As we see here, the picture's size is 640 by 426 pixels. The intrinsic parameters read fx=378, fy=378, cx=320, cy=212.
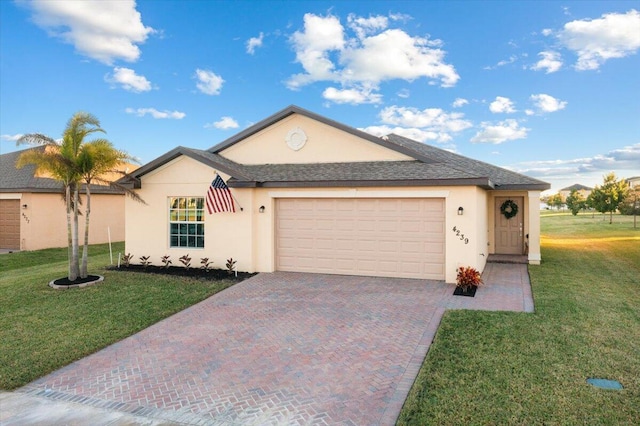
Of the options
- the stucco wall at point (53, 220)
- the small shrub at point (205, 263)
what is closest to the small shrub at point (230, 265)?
the small shrub at point (205, 263)

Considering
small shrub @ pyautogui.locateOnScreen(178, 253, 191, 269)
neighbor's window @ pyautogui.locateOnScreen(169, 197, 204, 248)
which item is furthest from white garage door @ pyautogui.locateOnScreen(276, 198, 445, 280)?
small shrub @ pyautogui.locateOnScreen(178, 253, 191, 269)

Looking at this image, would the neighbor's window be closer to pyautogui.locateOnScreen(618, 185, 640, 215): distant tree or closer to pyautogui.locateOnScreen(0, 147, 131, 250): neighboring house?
pyautogui.locateOnScreen(0, 147, 131, 250): neighboring house

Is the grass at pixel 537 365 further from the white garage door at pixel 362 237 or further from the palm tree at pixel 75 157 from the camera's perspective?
the palm tree at pixel 75 157

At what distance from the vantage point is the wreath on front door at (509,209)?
55.1 ft

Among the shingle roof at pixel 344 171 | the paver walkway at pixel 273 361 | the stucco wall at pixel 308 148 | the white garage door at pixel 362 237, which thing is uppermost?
the stucco wall at pixel 308 148

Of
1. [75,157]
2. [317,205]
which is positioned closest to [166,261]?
[75,157]

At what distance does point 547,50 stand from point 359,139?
10.2 meters

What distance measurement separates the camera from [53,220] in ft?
66.9

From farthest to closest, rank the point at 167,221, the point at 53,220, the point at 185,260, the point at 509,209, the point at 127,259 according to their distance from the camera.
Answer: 1. the point at 53,220
2. the point at 509,209
3. the point at 127,259
4. the point at 167,221
5. the point at 185,260

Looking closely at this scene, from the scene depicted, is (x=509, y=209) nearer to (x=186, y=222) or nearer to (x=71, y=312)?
(x=186, y=222)

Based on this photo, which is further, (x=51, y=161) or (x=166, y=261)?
(x=166, y=261)

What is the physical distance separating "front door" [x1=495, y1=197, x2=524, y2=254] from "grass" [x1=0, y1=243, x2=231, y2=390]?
12495 mm

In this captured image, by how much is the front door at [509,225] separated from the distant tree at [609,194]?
26506 millimetres

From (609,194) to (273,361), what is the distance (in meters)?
41.3
